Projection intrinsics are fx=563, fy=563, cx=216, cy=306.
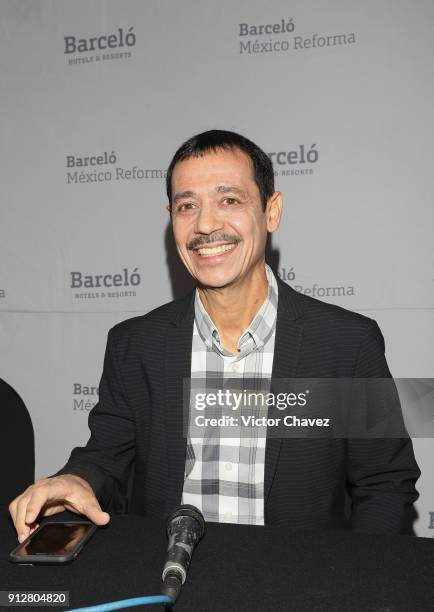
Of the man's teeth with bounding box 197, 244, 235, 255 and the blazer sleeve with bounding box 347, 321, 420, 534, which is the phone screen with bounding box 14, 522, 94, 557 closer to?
the blazer sleeve with bounding box 347, 321, 420, 534

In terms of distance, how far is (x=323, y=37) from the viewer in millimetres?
2797

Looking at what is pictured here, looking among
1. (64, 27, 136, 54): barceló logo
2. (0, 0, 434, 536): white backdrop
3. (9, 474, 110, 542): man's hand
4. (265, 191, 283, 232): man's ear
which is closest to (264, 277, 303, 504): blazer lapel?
(265, 191, 283, 232): man's ear

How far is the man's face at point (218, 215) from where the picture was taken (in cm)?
173

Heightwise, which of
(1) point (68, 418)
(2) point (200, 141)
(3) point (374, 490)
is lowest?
(1) point (68, 418)

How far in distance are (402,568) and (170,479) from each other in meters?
0.86

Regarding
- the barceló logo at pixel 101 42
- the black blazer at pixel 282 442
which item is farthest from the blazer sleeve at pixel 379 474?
the barceló logo at pixel 101 42

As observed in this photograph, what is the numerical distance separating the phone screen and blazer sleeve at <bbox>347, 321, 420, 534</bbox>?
2.54ft

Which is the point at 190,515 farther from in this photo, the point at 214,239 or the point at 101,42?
the point at 101,42

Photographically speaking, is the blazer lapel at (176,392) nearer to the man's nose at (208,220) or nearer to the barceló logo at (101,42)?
the man's nose at (208,220)

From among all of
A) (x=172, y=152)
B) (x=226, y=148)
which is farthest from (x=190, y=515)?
(x=172, y=152)

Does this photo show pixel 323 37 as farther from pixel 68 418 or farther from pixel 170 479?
pixel 68 418

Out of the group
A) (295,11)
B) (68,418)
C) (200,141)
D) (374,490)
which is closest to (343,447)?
(374,490)

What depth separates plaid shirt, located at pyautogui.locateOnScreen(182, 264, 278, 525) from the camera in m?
Result: 1.68

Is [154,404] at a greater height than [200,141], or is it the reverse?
[200,141]
